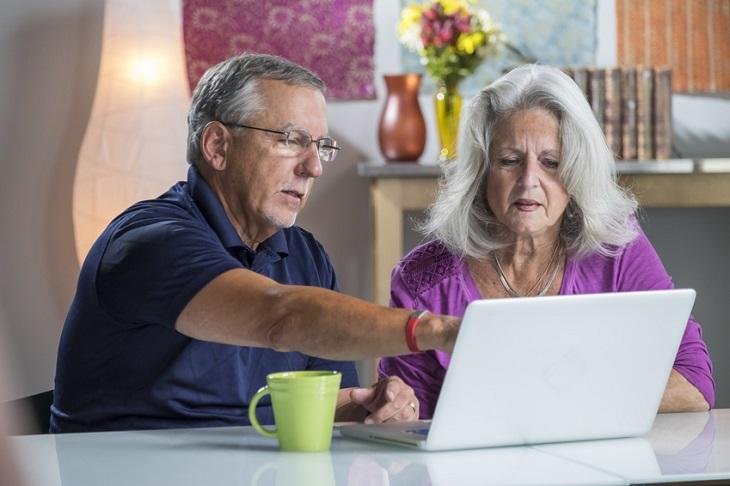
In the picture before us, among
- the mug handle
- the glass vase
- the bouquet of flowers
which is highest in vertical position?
the bouquet of flowers

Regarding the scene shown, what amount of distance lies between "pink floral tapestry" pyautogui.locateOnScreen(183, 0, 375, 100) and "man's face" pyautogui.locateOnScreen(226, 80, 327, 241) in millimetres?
1778

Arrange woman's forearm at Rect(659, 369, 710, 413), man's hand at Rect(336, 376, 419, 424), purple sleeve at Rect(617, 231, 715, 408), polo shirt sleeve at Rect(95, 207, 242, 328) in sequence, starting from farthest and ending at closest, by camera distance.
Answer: purple sleeve at Rect(617, 231, 715, 408) → woman's forearm at Rect(659, 369, 710, 413) → man's hand at Rect(336, 376, 419, 424) → polo shirt sleeve at Rect(95, 207, 242, 328)

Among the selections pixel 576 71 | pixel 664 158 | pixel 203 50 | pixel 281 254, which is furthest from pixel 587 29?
pixel 281 254

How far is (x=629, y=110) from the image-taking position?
10.9ft

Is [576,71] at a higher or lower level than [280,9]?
lower

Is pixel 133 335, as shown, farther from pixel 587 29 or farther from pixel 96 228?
pixel 587 29

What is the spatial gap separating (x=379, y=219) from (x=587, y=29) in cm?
98

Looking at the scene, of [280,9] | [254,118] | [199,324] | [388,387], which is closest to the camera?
[199,324]

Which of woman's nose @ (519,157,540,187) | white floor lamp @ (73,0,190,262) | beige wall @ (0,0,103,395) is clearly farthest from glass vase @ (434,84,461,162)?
woman's nose @ (519,157,540,187)

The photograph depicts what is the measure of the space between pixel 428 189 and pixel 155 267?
1834 millimetres

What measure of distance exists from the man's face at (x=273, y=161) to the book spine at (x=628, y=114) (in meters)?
1.70

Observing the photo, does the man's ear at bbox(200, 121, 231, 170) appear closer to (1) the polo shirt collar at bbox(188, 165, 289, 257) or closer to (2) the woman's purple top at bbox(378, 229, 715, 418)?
(1) the polo shirt collar at bbox(188, 165, 289, 257)

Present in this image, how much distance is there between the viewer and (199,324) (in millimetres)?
1390

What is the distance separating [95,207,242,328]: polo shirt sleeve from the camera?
4.68ft
